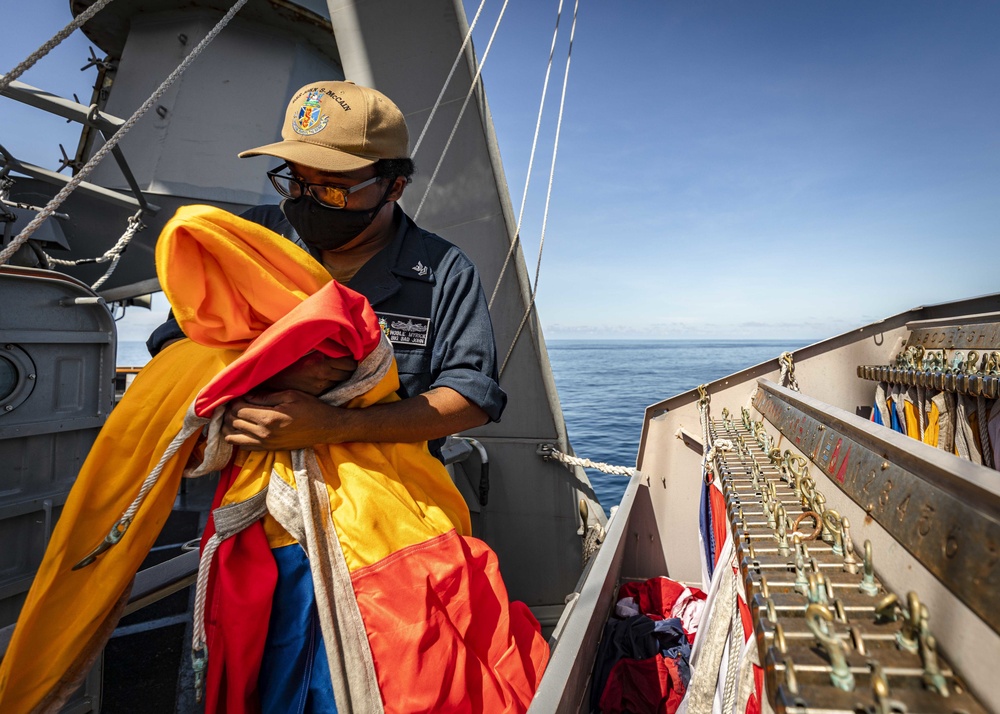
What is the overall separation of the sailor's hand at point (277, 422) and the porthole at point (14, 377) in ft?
5.74

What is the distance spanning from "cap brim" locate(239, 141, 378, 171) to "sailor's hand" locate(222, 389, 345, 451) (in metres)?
0.47

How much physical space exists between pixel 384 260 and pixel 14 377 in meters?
1.80

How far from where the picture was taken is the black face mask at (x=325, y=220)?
3.71 ft

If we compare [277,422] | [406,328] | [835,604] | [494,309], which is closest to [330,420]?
[277,422]

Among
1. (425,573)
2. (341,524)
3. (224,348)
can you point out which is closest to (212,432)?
(224,348)

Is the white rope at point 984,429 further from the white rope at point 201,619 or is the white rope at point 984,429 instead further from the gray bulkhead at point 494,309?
the white rope at point 201,619

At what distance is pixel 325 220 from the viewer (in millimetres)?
1144

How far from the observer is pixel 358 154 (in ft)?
3.58

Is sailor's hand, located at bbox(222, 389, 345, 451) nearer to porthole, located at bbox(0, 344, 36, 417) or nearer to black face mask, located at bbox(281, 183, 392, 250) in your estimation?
black face mask, located at bbox(281, 183, 392, 250)

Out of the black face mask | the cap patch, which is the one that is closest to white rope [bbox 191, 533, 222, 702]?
the black face mask

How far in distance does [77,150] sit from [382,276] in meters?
7.70

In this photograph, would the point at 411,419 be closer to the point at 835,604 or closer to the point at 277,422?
the point at 277,422

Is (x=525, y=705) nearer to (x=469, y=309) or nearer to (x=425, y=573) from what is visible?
(x=425, y=573)

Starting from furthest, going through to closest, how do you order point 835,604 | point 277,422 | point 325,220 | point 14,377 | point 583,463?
point 583,463 < point 14,377 < point 325,220 < point 277,422 < point 835,604
